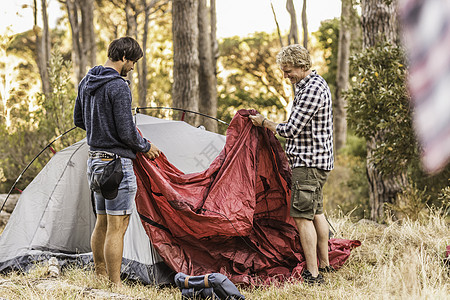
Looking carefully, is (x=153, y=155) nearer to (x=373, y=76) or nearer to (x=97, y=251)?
(x=97, y=251)

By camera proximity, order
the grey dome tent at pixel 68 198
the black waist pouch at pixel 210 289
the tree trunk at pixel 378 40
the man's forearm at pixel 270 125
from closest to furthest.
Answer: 1. the black waist pouch at pixel 210 289
2. the man's forearm at pixel 270 125
3. the grey dome tent at pixel 68 198
4. the tree trunk at pixel 378 40

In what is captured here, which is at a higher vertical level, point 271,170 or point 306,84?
point 306,84

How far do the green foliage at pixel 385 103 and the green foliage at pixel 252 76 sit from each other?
14.5 meters

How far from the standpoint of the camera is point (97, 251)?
12.1 ft

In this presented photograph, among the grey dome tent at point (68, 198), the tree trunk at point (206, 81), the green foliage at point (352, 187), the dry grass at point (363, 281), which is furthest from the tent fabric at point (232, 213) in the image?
the tree trunk at point (206, 81)

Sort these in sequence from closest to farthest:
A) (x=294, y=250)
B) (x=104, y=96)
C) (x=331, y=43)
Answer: (x=104, y=96), (x=294, y=250), (x=331, y=43)

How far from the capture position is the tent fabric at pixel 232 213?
12.6ft

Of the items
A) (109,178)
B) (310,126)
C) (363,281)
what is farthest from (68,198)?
(363,281)

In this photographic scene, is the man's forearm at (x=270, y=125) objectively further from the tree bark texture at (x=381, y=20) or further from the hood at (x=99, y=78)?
the tree bark texture at (x=381, y=20)

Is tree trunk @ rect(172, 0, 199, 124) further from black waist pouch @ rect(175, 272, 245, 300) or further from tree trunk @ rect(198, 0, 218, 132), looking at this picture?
black waist pouch @ rect(175, 272, 245, 300)

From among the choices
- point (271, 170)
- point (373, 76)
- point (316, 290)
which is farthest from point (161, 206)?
point (373, 76)

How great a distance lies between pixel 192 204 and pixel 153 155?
0.49 m

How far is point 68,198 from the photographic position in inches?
194

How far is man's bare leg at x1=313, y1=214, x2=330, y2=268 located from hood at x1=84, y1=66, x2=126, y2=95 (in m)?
1.84
